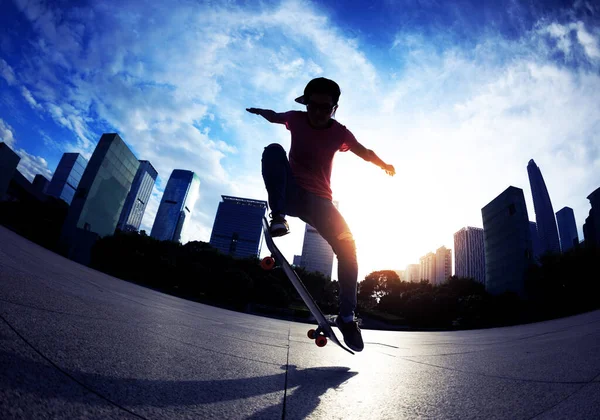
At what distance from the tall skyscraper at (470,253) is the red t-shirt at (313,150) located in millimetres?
155026

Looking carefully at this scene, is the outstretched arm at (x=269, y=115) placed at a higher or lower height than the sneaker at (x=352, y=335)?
higher

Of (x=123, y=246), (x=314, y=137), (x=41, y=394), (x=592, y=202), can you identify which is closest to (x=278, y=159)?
(x=314, y=137)

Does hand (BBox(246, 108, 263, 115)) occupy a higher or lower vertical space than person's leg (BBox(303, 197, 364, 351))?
higher

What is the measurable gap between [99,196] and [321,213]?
7022 cm

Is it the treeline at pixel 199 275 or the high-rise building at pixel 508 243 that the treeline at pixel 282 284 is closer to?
the treeline at pixel 199 275

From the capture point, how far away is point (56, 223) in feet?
208

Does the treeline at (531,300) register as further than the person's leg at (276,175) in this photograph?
Yes

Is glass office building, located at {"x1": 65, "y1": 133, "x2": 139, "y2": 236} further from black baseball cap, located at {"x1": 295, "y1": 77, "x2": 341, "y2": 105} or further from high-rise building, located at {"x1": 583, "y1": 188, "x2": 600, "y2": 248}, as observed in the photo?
high-rise building, located at {"x1": 583, "y1": 188, "x2": 600, "y2": 248}

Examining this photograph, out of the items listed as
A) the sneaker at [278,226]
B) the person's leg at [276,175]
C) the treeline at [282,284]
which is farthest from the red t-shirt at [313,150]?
the treeline at [282,284]

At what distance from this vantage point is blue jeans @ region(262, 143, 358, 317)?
296cm

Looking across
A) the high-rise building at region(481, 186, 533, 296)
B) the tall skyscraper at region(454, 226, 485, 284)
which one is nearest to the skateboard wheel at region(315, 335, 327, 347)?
the high-rise building at region(481, 186, 533, 296)

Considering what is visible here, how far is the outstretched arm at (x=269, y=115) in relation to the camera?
3650 millimetres

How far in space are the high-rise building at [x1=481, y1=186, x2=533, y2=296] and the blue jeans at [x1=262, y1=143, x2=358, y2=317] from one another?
179 feet

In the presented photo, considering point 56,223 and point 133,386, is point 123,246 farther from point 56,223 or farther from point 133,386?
point 133,386
